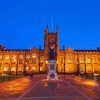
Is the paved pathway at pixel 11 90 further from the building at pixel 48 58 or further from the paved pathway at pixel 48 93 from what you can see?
the building at pixel 48 58

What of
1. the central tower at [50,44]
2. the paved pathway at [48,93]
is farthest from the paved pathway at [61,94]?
the central tower at [50,44]

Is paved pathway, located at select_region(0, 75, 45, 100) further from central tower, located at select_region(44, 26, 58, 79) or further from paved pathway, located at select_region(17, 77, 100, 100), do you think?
central tower, located at select_region(44, 26, 58, 79)

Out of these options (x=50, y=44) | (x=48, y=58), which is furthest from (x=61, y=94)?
(x=50, y=44)

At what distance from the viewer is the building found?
10800 cm

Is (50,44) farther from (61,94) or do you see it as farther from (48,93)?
(61,94)

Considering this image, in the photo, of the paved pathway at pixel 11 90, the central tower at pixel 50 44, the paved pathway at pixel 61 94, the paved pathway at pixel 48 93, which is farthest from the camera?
the central tower at pixel 50 44

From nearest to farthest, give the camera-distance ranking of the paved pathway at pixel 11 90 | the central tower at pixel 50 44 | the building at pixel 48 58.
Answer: the paved pathway at pixel 11 90 → the building at pixel 48 58 → the central tower at pixel 50 44

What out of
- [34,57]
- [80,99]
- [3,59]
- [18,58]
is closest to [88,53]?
[34,57]

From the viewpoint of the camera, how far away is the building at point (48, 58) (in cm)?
10800

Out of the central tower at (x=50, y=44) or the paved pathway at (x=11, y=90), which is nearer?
the paved pathway at (x=11, y=90)

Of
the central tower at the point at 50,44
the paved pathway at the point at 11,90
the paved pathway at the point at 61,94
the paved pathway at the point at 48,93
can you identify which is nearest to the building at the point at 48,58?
the central tower at the point at 50,44

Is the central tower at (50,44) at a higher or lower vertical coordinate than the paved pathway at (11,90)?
higher

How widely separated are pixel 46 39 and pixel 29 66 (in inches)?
606

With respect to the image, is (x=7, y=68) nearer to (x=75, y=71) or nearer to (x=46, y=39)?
(x=46, y=39)
